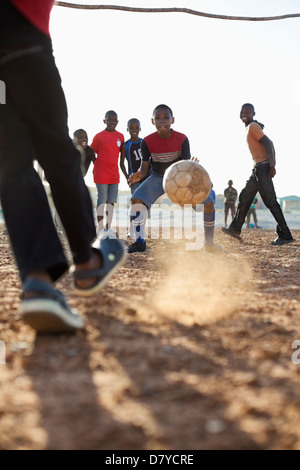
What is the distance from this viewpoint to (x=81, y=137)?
7617mm

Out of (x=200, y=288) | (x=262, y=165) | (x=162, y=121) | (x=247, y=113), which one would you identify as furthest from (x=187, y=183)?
(x=247, y=113)

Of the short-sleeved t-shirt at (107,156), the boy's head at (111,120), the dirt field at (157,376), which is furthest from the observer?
the boy's head at (111,120)

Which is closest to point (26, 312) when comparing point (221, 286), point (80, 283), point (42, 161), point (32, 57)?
point (80, 283)

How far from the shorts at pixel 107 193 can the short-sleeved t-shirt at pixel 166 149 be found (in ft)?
7.56

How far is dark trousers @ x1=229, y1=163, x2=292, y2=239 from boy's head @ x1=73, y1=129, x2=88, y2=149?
9.68 ft

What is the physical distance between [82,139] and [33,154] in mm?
5880

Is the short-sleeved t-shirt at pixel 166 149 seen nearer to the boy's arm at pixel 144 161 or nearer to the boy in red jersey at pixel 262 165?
the boy's arm at pixel 144 161

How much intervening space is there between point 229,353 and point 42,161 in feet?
3.72

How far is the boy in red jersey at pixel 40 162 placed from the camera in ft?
5.60

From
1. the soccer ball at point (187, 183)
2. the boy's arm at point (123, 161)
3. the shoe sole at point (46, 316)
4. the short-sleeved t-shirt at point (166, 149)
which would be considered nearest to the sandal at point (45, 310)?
the shoe sole at point (46, 316)

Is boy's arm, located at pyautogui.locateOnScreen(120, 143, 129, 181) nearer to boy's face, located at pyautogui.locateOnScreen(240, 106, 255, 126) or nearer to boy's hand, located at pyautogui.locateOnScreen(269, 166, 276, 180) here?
boy's face, located at pyautogui.locateOnScreen(240, 106, 255, 126)

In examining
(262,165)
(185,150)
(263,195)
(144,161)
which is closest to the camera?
(185,150)

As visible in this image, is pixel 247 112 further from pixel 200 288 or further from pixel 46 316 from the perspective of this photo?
pixel 46 316
